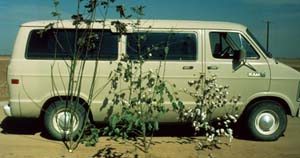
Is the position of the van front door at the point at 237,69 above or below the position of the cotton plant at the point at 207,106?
above

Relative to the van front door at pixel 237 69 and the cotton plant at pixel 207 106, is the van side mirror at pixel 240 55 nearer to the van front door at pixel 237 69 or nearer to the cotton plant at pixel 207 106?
the van front door at pixel 237 69

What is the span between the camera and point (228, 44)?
27.9ft

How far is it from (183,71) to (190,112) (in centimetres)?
110

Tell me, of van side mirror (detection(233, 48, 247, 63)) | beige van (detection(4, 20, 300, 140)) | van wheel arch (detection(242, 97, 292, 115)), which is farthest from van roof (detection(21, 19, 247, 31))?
van wheel arch (detection(242, 97, 292, 115))

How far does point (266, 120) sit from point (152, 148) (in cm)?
228

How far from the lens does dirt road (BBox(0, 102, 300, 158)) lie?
290 inches

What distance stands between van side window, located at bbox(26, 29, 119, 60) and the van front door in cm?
177

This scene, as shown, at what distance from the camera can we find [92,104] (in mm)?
8078

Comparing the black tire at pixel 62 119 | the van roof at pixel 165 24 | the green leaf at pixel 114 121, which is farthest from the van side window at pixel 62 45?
the green leaf at pixel 114 121

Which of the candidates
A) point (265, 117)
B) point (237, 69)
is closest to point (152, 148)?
point (237, 69)

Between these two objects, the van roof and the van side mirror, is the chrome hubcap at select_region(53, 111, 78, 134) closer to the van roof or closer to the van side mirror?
the van roof

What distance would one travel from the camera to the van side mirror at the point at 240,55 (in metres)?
8.11

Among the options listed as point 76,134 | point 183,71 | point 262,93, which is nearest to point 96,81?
point 76,134

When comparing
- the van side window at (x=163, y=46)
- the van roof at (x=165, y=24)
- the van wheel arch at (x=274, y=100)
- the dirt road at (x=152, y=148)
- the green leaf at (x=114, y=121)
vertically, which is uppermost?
the van roof at (x=165, y=24)
